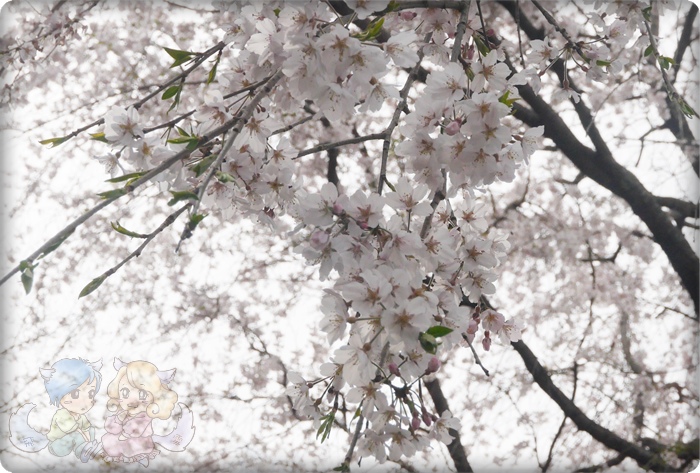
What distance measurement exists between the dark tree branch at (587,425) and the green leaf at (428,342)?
2.61m

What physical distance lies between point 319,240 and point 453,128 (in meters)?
0.33

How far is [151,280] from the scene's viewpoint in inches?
173

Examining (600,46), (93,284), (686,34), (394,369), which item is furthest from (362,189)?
(686,34)

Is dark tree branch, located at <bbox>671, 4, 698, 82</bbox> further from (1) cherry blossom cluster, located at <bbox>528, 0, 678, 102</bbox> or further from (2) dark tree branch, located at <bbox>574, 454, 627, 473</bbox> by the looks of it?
(2) dark tree branch, located at <bbox>574, 454, 627, 473</bbox>

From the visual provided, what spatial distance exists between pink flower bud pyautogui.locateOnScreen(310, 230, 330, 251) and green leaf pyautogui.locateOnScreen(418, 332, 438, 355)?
0.23m

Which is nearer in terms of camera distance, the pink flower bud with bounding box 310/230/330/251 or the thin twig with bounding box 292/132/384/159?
the pink flower bud with bounding box 310/230/330/251

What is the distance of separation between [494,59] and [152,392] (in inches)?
85.2

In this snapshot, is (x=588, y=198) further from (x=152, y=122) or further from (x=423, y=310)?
(x=423, y=310)

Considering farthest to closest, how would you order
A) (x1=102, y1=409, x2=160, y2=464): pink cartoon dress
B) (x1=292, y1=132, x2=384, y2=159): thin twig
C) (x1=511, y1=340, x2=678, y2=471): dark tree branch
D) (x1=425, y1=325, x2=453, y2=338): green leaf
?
1. (x1=511, y1=340, x2=678, y2=471): dark tree branch
2. (x1=102, y1=409, x2=160, y2=464): pink cartoon dress
3. (x1=292, y1=132, x2=384, y2=159): thin twig
4. (x1=425, y1=325, x2=453, y2=338): green leaf

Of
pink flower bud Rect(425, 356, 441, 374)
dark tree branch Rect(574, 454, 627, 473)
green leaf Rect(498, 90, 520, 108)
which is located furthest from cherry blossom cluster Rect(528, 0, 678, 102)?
dark tree branch Rect(574, 454, 627, 473)

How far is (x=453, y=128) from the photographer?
1004 mm

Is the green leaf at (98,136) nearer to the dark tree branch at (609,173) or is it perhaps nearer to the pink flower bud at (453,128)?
the pink flower bud at (453,128)

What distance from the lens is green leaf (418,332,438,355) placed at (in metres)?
0.82

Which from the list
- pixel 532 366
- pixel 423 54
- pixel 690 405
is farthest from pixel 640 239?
pixel 423 54
